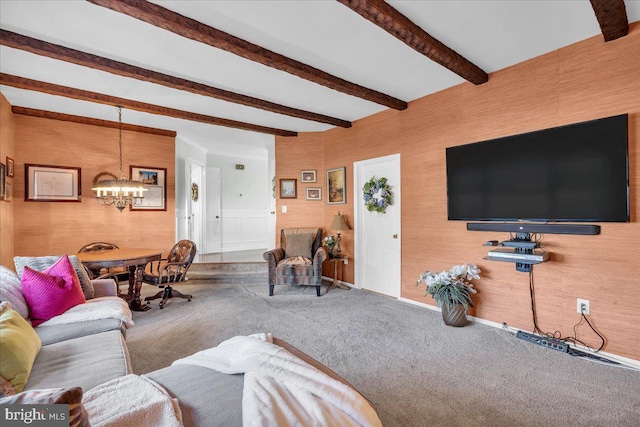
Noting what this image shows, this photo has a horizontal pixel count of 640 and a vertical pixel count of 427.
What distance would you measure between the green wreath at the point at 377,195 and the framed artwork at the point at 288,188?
1.41 m

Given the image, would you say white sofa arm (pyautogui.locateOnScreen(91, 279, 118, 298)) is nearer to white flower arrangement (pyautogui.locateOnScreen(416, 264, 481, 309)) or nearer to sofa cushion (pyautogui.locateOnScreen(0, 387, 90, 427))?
sofa cushion (pyautogui.locateOnScreen(0, 387, 90, 427))

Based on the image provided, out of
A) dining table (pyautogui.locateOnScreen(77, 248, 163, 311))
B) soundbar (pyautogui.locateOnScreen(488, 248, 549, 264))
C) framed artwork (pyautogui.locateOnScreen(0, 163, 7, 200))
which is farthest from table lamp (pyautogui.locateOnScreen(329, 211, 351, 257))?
framed artwork (pyautogui.locateOnScreen(0, 163, 7, 200))

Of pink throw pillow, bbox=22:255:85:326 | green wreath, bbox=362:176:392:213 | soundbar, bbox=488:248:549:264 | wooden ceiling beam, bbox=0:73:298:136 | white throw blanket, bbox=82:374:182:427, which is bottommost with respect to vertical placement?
white throw blanket, bbox=82:374:182:427

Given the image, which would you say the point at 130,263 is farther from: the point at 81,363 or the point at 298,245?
the point at 298,245

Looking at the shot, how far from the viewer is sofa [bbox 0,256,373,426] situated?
111cm

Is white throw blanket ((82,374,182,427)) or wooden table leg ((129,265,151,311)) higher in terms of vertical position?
white throw blanket ((82,374,182,427))

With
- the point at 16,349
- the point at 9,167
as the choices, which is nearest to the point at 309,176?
the point at 9,167

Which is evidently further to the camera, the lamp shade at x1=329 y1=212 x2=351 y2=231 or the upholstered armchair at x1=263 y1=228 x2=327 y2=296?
the lamp shade at x1=329 y1=212 x2=351 y2=231

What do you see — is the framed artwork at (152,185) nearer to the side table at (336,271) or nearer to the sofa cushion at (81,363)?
the side table at (336,271)

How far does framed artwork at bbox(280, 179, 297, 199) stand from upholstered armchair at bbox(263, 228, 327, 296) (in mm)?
679

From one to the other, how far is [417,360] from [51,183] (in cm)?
529

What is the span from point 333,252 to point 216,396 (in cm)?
385

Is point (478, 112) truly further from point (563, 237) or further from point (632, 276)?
point (632, 276)

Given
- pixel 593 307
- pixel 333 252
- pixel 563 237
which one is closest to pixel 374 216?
pixel 333 252
